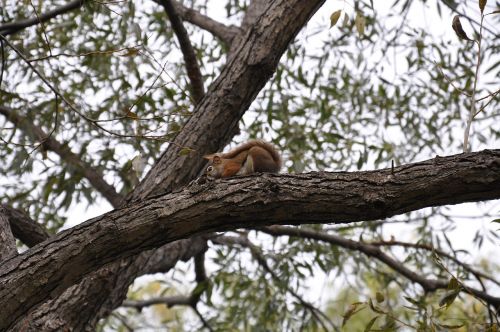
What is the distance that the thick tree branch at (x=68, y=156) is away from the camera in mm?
4098

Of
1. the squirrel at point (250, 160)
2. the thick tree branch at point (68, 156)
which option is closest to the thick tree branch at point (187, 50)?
the squirrel at point (250, 160)

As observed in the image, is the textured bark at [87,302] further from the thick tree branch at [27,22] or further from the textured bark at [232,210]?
the thick tree branch at [27,22]

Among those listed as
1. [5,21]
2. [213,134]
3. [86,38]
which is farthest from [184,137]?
→ [86,38]

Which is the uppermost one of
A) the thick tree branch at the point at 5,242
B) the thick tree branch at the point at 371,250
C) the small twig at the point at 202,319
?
the thick tree branch at the point at 371,250

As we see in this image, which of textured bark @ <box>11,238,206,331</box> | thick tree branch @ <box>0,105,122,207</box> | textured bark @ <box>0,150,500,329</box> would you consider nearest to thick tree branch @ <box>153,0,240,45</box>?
thick tree branch @ <box>0,105,122,207</box>

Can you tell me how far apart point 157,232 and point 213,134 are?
3.79 ft

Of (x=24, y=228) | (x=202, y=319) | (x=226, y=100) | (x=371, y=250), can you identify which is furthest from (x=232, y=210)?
(x=202, y=319)

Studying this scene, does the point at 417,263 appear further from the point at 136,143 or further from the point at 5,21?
the point at 5,21

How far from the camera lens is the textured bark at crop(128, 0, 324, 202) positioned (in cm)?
338

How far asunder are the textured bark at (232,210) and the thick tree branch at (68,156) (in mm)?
1750

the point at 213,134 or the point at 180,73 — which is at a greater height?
the point at 180,73

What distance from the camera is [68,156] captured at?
4195 millimetres

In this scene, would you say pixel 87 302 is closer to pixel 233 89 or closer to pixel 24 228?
pixel 24 228

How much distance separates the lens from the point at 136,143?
410 cm
